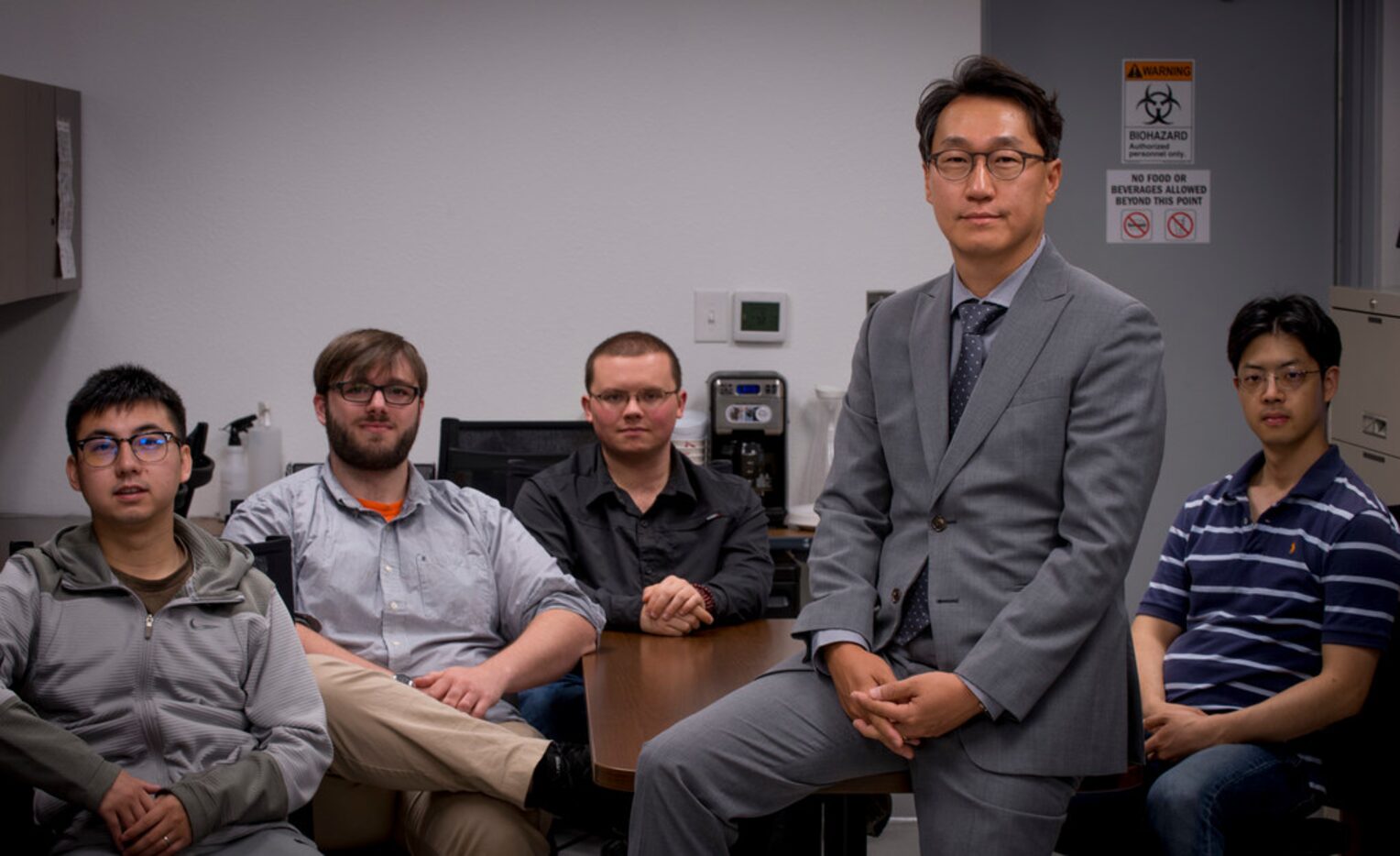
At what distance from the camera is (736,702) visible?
1949 millimetres

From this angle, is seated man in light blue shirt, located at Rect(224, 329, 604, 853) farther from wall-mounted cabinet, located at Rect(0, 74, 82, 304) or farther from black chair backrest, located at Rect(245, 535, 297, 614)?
wall-mounted cabinet, located at Rect(0, 74, 82, 304)

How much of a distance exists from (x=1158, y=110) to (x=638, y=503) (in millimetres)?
2349

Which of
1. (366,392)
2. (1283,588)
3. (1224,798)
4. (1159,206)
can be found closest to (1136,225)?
(1159,206)

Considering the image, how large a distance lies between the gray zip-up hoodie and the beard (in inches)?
20.8

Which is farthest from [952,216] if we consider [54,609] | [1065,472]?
[54,609]

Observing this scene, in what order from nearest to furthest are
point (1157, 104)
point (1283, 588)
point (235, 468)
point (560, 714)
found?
1. point (1283, 588)
2. point (560, 714)
3. point (235, 468)
4. point (1157, 104)

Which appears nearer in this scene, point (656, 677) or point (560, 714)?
point (656, 677)

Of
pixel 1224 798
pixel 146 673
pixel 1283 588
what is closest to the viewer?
pixel 146 673

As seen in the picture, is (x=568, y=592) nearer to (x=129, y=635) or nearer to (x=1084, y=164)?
(x=129, y=635)

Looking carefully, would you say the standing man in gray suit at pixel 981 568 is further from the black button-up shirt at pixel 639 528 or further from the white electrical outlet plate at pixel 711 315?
the white electrical outlet plate at pixel 711 315

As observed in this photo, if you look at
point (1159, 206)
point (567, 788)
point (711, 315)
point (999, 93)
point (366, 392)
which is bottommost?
point (567, 788)

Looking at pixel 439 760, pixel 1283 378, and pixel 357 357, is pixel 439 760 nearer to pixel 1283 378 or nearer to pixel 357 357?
pixel 357 357

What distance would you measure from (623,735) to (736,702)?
0.16 m

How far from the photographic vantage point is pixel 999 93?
194 cm
